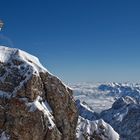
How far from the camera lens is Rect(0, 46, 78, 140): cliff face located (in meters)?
86.1

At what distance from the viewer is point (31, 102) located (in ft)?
286

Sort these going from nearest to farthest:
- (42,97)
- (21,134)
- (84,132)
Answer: (21,134), (42,97), (84,132)

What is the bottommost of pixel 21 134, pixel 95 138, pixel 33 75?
pixel 95 138

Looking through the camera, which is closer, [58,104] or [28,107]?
[28,107]

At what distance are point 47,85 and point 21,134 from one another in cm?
1364

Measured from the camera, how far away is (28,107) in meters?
86.4

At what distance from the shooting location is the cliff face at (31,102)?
86.1m

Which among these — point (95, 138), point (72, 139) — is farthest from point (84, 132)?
point (72, 139)

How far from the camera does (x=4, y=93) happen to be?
292ft

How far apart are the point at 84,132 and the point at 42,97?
60511 mm

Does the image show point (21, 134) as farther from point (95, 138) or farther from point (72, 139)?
point (95, 138)

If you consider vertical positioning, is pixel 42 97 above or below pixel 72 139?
above

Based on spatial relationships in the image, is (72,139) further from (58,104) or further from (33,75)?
(33,75)

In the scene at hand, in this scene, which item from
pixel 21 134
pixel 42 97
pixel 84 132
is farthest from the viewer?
pixel 84 132
